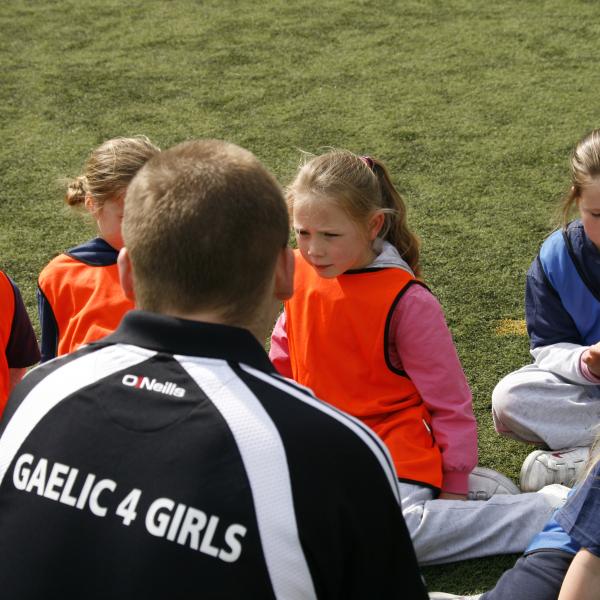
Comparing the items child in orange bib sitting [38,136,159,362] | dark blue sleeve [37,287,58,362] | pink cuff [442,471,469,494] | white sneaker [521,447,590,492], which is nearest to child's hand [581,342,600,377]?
white sneaker [521,447,590,492]

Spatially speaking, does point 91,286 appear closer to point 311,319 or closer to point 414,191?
point 311,319

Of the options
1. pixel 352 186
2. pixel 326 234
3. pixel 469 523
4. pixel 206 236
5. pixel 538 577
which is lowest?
pixel 469 523

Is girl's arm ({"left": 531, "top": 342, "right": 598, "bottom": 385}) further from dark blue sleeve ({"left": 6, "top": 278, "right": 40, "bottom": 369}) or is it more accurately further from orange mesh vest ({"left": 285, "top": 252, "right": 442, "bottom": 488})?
dark blue sleeve ({"left": 6, "top": 278, "right": 40, "bottom": 369})

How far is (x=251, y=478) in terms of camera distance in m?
1.20

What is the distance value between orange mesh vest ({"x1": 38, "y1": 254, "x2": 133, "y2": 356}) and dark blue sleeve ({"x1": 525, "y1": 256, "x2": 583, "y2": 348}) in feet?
4.22

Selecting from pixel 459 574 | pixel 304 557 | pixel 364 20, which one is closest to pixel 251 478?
pixel 304 557

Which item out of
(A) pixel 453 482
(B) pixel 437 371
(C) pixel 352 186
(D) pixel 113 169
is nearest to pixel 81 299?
(D) pixel 113 169

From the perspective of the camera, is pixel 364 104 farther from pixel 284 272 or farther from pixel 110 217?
pixel 284 272

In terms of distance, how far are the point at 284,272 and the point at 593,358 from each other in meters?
1.76

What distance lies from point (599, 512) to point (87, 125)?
Answer: 439 cm

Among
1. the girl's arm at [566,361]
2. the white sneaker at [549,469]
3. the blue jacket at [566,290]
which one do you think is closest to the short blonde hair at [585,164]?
the blue jacket at [566,290]

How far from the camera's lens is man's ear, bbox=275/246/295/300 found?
4.57 feet

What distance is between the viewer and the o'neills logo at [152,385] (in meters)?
1.24

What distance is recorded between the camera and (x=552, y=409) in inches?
→ 121
